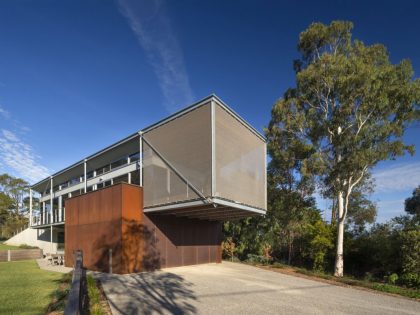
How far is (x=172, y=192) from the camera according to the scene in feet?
45.5

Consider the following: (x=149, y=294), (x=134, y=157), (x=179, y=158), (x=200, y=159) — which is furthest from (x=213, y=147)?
(x=134, y=157)

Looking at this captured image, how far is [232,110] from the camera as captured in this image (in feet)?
47.3

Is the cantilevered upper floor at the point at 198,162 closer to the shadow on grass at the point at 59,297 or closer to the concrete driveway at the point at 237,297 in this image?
the concrete driveway at the point at 237,297

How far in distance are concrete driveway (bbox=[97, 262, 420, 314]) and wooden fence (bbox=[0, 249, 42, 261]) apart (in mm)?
12534

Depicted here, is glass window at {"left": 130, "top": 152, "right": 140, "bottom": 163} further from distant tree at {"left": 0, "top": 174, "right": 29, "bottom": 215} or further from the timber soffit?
distant tree at {"left": 0, "top": 174, "right": 29, "bottom": 215}

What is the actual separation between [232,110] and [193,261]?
8.02m

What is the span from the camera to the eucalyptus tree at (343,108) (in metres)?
15.9

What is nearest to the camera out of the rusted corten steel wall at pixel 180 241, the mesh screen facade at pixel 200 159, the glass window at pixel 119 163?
the mesh screen facade at pixel 200 159

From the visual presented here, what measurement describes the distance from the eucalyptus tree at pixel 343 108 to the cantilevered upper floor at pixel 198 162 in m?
2.97

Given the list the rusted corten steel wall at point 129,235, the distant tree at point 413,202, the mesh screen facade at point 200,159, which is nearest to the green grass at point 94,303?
the rusted corten steel wall at point 129,235

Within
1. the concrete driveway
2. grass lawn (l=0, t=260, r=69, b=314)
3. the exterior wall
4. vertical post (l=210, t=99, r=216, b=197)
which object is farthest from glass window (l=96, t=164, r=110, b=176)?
the exterior wall

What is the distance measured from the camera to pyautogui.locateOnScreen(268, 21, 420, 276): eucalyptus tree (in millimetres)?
15852

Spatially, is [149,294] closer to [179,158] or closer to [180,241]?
[179,158]

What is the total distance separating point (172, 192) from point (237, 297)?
5641mm
